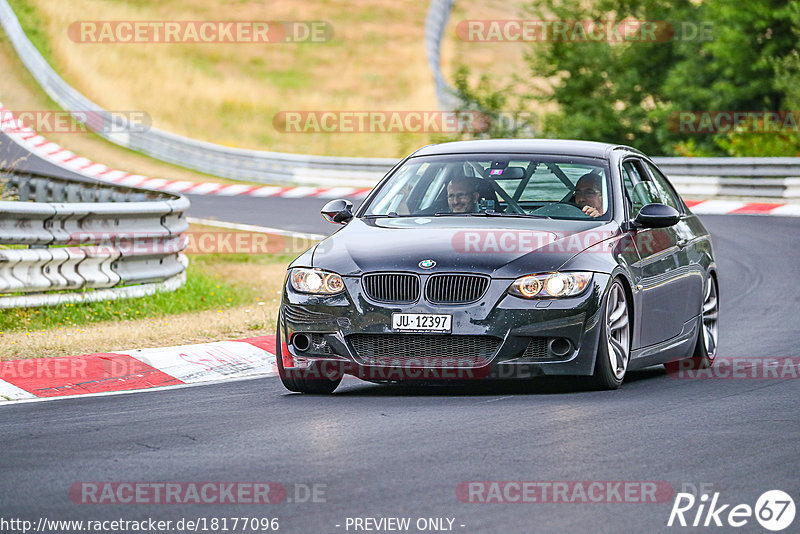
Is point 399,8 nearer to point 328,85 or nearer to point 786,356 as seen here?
→ point 328,85

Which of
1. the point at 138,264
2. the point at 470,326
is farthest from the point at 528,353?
the point at 138,264

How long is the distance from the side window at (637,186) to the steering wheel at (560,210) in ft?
1.43

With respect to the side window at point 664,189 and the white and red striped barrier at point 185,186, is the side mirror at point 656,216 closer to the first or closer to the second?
the side window at point 664,189

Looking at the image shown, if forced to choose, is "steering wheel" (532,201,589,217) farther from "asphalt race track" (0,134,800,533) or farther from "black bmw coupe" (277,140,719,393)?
"asphalt race track" (0,134,800,533)

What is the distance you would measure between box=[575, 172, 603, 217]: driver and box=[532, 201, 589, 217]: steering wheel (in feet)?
Result: 0.15

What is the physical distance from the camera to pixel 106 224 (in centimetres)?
1304

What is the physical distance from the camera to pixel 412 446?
679cm

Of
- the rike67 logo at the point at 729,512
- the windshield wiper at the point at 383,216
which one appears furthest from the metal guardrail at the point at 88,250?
the rike67 logo at the point at 729,512

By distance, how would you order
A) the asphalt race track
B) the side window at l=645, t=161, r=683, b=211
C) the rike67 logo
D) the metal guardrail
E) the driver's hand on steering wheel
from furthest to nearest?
the metal guardrail, the side window at l=645, t=161, r=683, b=211, the driver's hand on steering wheel, the asphalt race track, the rike67 logo

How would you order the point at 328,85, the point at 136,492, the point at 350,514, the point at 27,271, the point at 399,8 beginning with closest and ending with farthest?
1. the point at 350,514
2. the point at 136,492
3. the point at 27,271
4. the point at 328,85
5. the point at 399,8

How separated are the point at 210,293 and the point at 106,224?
71.8 inches

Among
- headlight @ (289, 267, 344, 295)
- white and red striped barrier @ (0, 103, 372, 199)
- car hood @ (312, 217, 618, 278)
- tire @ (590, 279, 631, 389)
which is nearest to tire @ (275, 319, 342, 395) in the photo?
headlight @ (289, 267, 344, 295)

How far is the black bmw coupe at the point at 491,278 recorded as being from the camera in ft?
26.9

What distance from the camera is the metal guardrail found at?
38.8 ft
